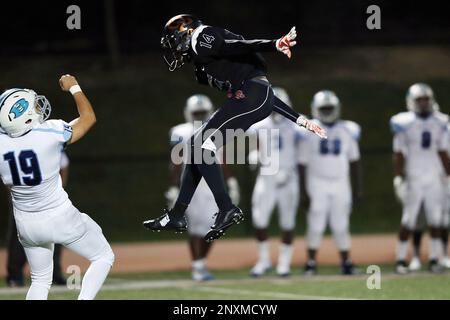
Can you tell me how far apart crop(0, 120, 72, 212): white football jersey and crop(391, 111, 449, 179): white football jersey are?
6.41 metres

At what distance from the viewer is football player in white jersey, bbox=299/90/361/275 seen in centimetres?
1318

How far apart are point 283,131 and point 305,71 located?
15145 millimetres

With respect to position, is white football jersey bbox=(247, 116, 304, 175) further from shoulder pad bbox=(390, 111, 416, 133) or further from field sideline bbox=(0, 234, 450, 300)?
field sideline bbox=(0, 234, 450, 300)

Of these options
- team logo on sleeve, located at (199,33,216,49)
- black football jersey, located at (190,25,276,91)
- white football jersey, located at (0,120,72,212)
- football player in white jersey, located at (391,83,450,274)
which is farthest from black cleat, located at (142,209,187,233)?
football player in white jersey, located at (391,83,450,274)

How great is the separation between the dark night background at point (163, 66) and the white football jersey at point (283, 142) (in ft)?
28.7

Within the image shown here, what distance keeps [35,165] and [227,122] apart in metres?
1.41

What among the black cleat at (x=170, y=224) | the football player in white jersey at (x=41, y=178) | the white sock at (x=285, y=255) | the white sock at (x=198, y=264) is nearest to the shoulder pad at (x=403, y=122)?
the white sock at (x=285, y=255)

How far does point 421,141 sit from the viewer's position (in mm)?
13406

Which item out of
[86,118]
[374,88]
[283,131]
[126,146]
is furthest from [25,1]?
[86,118]

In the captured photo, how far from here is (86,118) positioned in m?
7.98

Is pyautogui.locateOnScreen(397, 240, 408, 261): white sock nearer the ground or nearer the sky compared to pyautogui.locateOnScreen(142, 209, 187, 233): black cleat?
nearer the ground

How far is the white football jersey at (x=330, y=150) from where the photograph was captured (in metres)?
13.3

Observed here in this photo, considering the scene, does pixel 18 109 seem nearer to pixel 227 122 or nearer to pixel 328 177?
pixel 227 122
